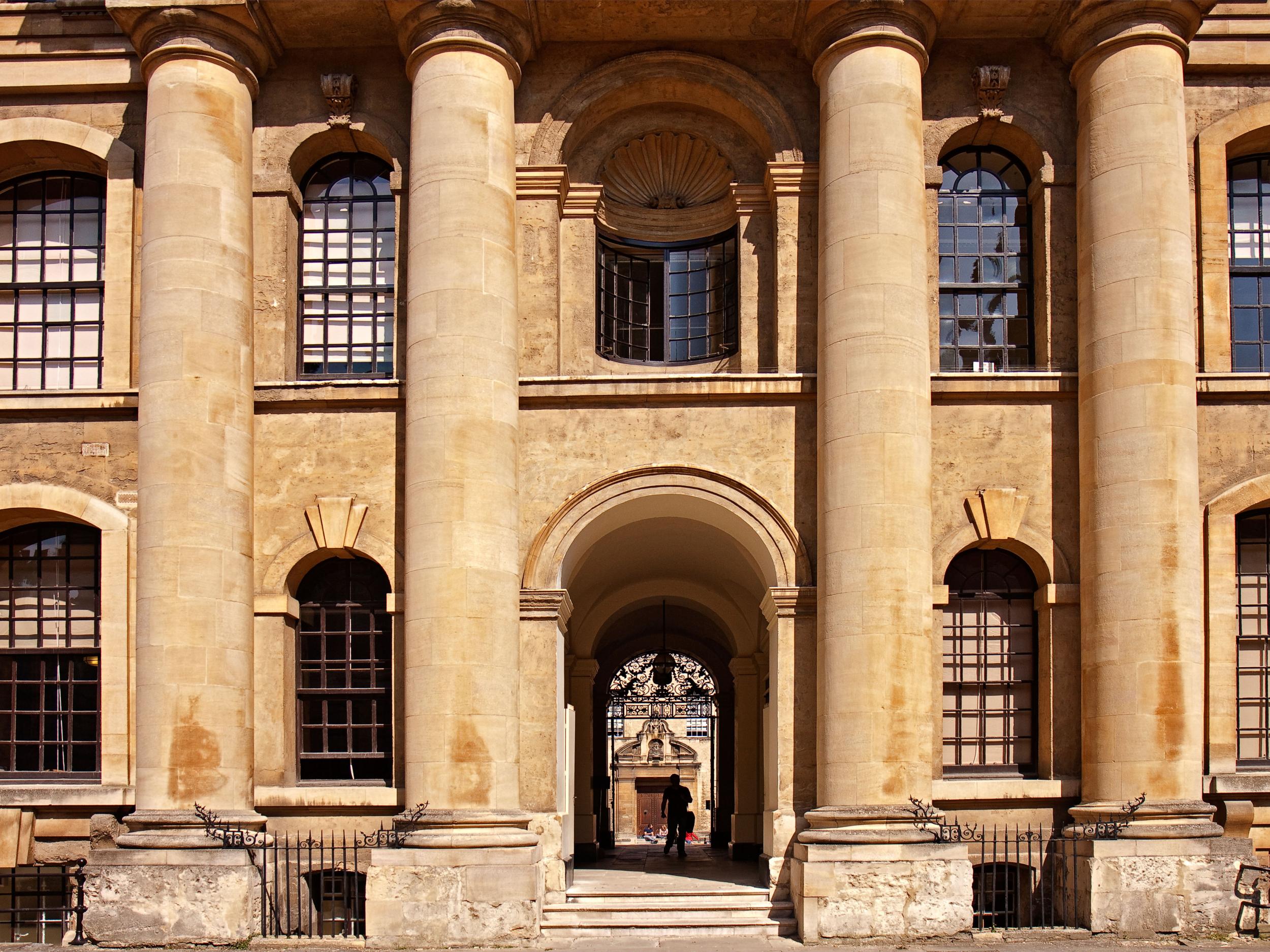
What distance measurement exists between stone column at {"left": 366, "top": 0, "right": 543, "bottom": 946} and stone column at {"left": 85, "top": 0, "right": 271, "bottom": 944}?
1888mm

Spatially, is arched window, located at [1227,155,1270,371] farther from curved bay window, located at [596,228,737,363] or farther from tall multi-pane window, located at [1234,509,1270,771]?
curved bay window, located at [596,228,737,363]

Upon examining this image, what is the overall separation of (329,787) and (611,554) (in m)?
6.01

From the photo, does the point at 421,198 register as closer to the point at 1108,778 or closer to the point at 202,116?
the point at 202,116

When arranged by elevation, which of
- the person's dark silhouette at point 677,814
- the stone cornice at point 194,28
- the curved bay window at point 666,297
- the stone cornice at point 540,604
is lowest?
the person's dark silhouette at point 677,814

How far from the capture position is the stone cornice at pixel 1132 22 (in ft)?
60.6

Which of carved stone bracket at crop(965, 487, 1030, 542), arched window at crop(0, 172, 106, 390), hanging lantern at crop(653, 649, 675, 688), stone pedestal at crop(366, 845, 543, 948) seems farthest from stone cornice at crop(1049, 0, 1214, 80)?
hanging lantern at crop(653, 649, 675, 688)

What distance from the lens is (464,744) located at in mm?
17281

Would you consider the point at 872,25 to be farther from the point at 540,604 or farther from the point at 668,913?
the point at 668,913

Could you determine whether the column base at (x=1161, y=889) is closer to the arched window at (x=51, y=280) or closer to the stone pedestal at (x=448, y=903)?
the stone pedestal at (x=448, y=903)

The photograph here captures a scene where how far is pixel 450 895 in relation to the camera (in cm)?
1666

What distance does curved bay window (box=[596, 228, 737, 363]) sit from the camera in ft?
67.3

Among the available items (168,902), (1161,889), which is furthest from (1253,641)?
(168,902)

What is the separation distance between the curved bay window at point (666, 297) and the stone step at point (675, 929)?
704 centimetres

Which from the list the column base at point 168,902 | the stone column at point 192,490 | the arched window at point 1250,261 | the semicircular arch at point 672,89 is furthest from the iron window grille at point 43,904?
the arched window at point 1250,261
